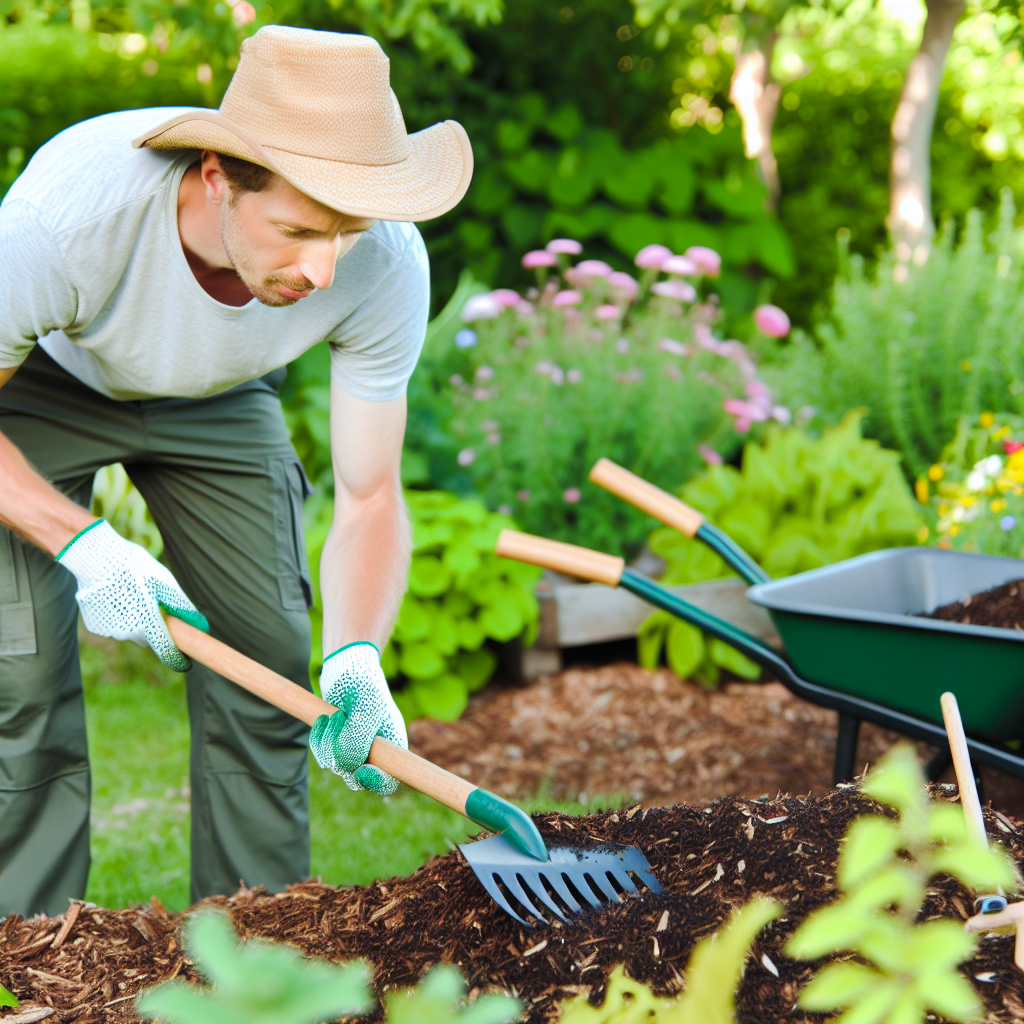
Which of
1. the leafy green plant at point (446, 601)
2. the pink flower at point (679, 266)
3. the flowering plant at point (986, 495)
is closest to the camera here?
the flowering plant at point (986, 495)

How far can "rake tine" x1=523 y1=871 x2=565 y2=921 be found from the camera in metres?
1.26

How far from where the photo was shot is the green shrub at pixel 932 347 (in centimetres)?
362

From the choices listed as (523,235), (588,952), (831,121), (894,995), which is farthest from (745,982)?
(831,121)

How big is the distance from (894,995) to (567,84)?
20.4 ft

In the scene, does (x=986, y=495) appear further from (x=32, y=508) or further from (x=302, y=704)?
(x=32, y=508)

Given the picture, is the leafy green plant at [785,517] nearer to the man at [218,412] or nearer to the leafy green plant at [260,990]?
the man at [218,412]

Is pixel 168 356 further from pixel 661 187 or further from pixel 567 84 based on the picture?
pixel 567 84

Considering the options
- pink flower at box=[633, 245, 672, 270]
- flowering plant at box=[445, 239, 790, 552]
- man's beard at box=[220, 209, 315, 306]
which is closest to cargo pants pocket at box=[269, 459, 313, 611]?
man's beard at box=[220, 209, 315, 306]

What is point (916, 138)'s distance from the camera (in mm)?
5664

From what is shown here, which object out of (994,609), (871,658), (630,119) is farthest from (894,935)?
(630,119)

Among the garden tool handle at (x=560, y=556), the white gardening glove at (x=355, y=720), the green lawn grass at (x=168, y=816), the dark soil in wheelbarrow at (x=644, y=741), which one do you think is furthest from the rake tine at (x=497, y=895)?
the dark soil in wheelbarrow at (x=644, y=741)

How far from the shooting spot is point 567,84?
6148 mm

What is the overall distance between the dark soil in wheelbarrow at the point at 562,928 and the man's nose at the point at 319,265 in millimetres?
805

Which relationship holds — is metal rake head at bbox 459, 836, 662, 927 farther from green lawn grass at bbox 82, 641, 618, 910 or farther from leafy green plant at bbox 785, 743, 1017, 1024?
green lawn grass at bbox 82, 641, 618, 910
